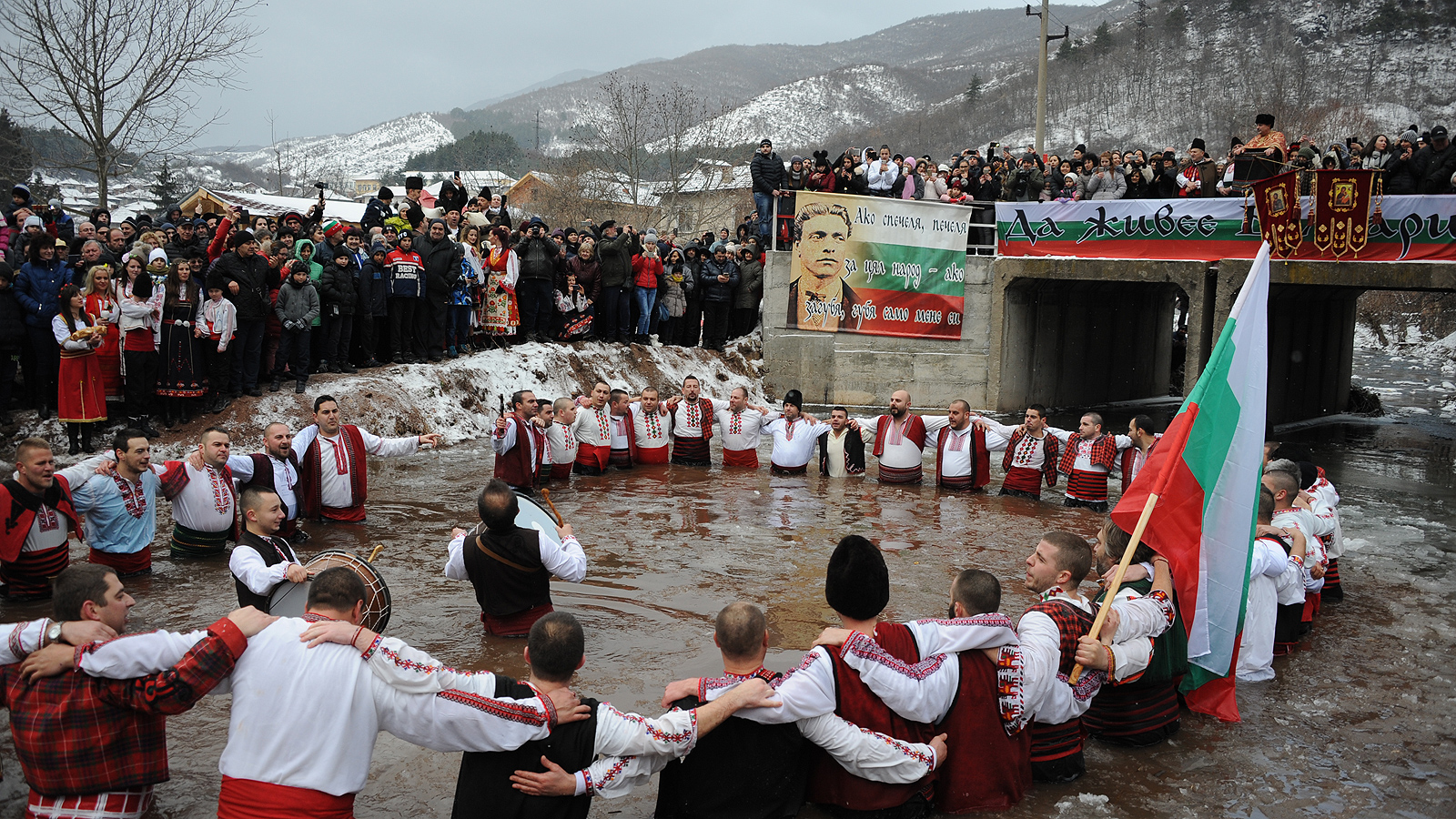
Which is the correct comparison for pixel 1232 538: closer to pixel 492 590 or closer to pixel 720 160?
pixel 492 590

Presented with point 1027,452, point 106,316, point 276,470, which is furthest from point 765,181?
point 276,470

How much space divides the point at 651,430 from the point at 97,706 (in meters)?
9.16

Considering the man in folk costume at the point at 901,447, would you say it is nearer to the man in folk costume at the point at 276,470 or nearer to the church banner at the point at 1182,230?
the man in folk costume at the point at 276,470

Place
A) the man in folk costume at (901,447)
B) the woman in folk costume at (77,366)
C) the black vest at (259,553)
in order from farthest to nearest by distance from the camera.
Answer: the man in folk costume at (901,447), the woman in folk costume at (77,366), the black vest at (259,553)

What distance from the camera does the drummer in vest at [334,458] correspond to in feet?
28.9

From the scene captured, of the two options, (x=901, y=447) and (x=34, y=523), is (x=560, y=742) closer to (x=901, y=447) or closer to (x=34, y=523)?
(x=34, y=523)

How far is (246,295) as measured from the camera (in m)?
11.3

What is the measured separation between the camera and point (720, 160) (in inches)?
1612

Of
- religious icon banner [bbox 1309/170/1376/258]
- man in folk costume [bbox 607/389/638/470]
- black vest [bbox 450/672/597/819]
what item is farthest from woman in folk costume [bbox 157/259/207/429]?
religious icon banner [bbox 1309/170/1376/258]

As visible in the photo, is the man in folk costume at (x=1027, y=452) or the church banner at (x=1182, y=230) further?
the church banner at (x=1182, y=230)

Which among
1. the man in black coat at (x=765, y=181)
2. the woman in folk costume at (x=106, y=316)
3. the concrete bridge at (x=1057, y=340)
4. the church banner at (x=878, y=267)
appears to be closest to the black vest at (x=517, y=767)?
the woman in folk costume at (x=106, y=316)

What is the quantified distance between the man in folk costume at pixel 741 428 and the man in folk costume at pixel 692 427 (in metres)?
0.19

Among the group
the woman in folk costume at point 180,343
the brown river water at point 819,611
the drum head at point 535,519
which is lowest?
the brown river water at point 819,611

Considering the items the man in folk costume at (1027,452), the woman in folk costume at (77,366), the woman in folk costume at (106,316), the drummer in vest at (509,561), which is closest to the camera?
the drummer in vest at (509,561)
